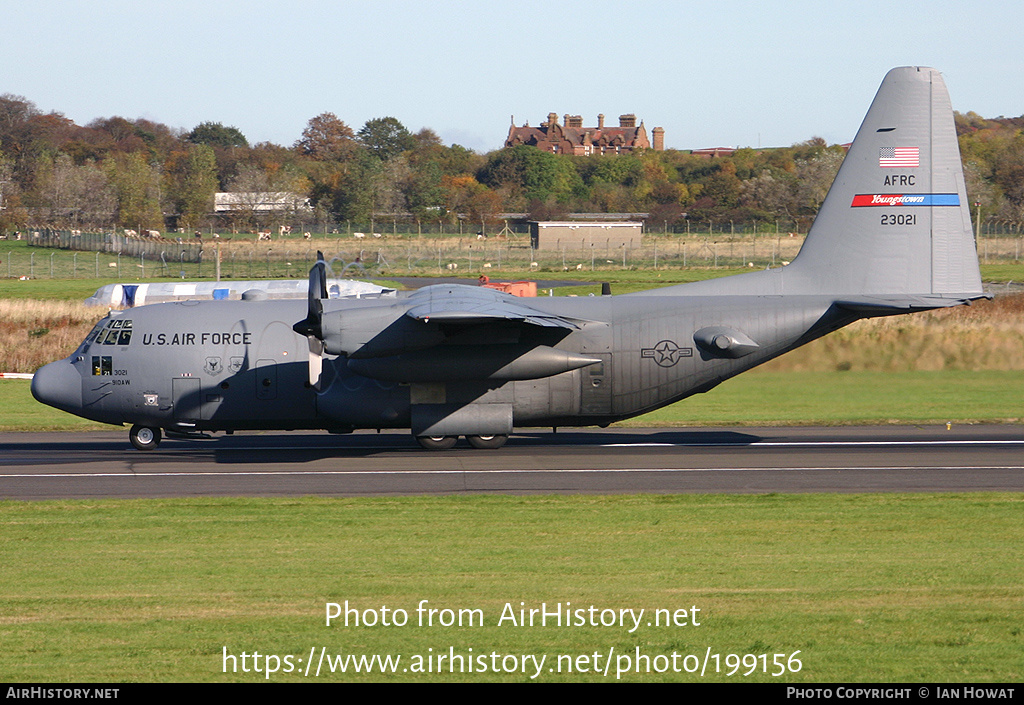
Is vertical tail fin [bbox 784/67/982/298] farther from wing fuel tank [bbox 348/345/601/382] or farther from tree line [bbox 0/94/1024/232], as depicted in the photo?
tree line [bbox 0/94/1024/232]

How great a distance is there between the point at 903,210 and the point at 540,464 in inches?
420

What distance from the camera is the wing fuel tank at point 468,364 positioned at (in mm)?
22859

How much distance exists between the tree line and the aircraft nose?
104 meters

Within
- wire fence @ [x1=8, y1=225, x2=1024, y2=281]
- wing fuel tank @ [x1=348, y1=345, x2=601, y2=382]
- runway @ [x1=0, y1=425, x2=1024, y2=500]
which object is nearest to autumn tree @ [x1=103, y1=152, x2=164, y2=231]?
wire fence @ [x1=8, y1=225, x2=1024, y2=281]

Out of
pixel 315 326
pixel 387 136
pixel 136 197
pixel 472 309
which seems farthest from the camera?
pixel 387 136

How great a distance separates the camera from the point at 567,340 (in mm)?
23656

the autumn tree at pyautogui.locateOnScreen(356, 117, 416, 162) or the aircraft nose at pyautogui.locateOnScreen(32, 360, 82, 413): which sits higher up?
the autumn tree at pyautogui.locateOnScreen(356, 117, 416, 162)

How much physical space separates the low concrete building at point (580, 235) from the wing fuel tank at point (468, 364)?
7449cm

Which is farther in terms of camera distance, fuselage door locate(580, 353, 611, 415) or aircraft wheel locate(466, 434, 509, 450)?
aircraft wheel locate(466, 434, 509, 450)

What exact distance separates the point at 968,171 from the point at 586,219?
44939 mm

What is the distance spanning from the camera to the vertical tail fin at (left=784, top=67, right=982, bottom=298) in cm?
2442

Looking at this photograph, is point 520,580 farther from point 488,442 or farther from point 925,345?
point 925,345

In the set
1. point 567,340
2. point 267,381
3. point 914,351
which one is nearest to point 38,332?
point 267,381

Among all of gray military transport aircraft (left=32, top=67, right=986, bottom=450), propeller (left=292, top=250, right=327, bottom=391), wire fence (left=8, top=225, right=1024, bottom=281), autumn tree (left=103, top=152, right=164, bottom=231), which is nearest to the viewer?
propeller (left=292, top=250, right=327, bottom=391)
